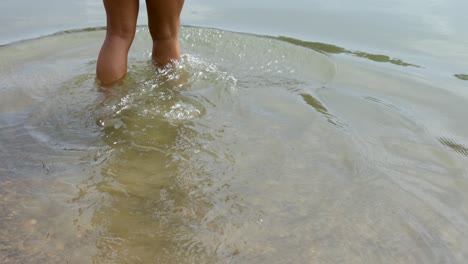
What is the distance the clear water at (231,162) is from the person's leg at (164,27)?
87mm

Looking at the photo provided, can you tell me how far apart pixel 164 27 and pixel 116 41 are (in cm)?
35

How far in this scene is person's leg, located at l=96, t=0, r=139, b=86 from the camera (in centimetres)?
226

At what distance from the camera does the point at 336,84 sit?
2848mm

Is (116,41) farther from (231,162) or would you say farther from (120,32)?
(231,162)

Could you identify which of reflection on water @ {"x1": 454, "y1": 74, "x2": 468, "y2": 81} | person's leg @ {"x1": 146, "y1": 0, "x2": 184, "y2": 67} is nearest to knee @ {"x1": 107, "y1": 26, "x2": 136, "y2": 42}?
person's leg @ {"x1": 146, "y1": 0, "x2": 184, "y2": 67}

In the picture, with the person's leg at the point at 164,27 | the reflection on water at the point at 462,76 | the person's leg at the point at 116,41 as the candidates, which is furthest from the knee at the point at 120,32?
the reflection on water at the point at 462,76

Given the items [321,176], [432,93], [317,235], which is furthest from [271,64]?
[317,235]

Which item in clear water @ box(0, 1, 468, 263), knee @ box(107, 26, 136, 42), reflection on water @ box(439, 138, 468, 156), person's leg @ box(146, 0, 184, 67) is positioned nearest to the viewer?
clear water @ box(0, 1, 468, 263)

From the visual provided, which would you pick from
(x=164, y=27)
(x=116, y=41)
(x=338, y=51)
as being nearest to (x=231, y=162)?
(x=116, y=41)

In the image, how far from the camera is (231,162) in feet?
6.42

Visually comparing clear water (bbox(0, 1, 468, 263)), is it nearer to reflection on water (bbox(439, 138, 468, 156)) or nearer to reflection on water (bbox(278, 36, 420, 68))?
reflection on water (bbox(439, 138, 468, 156))

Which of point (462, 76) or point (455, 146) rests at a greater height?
point (462, 76)

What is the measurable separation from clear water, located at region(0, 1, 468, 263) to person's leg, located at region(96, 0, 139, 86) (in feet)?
0.34

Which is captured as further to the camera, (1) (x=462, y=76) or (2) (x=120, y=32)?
(1) (x=462, y=76)
